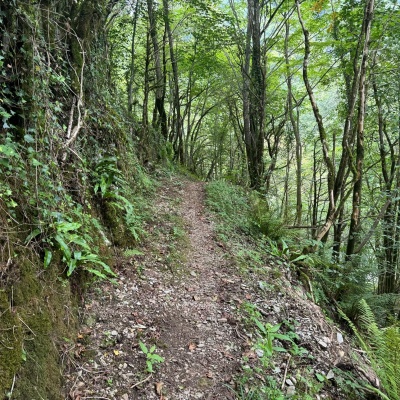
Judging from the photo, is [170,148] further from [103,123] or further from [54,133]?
[54,133]

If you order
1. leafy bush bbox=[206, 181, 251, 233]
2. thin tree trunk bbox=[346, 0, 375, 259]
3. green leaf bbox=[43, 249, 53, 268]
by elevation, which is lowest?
green leaf bbox=[43, 249, 53, 268]

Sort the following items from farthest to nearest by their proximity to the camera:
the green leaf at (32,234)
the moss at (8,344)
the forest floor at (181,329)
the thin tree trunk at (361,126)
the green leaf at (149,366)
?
the thin tree trunk at (361,126), the green leaf at (149,366), the forest floor at (181,329), the green leaf at (32,234), the moss at (8,344)

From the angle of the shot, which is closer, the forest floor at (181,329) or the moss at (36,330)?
the moss at (36,330)

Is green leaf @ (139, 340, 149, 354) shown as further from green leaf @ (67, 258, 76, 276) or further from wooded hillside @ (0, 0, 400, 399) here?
green leaf @ (67, 258, 76, 276)

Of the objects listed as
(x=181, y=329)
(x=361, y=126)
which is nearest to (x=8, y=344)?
(x=181, y=329)

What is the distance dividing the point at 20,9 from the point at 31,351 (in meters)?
3.41

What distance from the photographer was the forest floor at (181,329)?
9.20 feet

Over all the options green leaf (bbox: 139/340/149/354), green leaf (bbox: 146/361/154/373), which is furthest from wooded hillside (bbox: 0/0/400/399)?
green leaf (bbox: 146/361/154/373)

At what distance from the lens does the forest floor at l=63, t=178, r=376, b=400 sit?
280 centimetres

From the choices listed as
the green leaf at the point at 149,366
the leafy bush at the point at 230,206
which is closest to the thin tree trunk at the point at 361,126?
the leafy bush at the point at 230,206

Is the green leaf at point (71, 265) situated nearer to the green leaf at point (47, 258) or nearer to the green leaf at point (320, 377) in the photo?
the green leaf at point (47, 258)

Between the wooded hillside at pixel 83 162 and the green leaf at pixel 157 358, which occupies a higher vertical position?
the wooded hillside at pixel 83 162

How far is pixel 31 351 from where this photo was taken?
7.58ft

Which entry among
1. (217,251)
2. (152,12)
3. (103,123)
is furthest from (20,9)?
(152,12)
